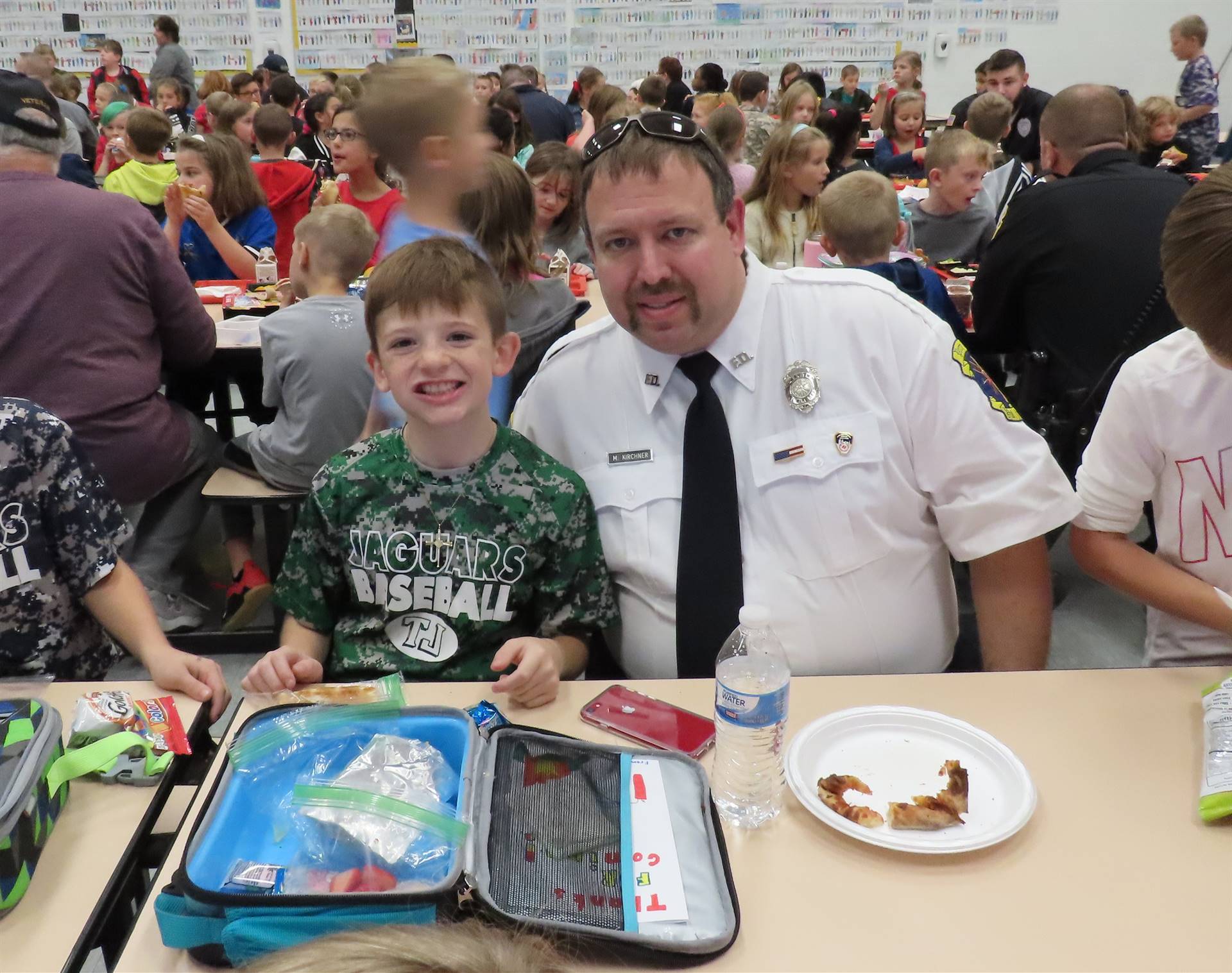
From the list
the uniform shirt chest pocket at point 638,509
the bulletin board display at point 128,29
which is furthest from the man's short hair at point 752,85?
the uniform shirt chest pocket at point 638,509

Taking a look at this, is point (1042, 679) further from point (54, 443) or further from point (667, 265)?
point (54, 443)

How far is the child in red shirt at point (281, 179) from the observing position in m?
4.35

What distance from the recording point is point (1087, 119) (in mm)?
2938

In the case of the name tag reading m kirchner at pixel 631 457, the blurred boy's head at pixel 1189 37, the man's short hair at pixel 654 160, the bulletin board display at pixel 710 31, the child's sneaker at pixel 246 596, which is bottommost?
the child's sneaker at pixel 246 596

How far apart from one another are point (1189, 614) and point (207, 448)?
2.72 meters

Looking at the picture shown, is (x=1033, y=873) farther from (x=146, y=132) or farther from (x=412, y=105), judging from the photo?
(x=146, y=132)

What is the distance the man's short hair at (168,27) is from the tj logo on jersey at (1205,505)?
10.3 m

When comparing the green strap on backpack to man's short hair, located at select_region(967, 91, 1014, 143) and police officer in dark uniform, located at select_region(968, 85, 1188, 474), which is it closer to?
police officer in dark uniform, located at select_region(968, 85, 1188, 474)

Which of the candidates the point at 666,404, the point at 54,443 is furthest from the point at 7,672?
the point at 666,404

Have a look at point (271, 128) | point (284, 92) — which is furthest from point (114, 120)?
point (271, 128)

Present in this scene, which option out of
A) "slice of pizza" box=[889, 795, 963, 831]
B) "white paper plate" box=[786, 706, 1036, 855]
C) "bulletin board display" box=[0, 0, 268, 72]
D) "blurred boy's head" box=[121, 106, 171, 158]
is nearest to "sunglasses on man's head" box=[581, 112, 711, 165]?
"white paper plate" box=[786, 706, 1036, 855]

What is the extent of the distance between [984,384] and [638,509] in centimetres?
58

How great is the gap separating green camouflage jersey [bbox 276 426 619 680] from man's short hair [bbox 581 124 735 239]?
47cm

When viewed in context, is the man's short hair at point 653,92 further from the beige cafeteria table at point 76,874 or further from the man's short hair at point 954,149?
the beige cafeteria table at point 76,874
